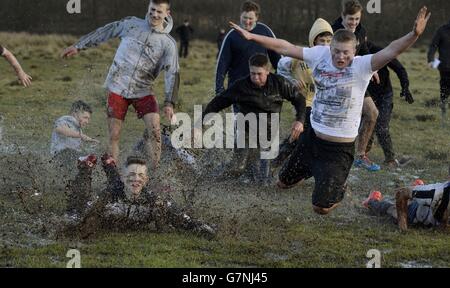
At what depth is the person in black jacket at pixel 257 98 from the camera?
742cm

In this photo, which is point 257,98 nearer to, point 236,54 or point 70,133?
point 236,54

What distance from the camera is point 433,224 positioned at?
6.44 meters

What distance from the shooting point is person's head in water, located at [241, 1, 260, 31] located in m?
8.32

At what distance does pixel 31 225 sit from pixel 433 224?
3.31 metres

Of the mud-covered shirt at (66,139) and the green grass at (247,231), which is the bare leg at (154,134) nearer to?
the green grass at (247,231)

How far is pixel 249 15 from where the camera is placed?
8.32m

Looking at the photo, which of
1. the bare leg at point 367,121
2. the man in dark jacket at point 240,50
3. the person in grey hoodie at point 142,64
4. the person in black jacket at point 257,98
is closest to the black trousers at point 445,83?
the bare leg at point 367,121

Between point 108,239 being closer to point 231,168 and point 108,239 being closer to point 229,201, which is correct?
point 229,201

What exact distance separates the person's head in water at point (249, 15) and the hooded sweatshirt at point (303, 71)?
0.51 m

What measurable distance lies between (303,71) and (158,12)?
5.64ft

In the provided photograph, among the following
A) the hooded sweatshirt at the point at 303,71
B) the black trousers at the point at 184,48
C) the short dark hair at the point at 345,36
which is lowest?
the black trousers at the point at 184,48

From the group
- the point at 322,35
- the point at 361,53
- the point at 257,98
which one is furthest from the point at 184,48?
the point at 257,98

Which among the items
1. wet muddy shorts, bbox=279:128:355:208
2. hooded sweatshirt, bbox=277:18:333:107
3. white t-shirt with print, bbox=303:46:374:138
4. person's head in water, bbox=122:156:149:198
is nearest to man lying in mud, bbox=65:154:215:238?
person's head in water, bbox=122:156:149:198

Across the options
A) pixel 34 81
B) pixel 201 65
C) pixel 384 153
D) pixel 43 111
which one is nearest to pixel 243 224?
pixel 384 153
